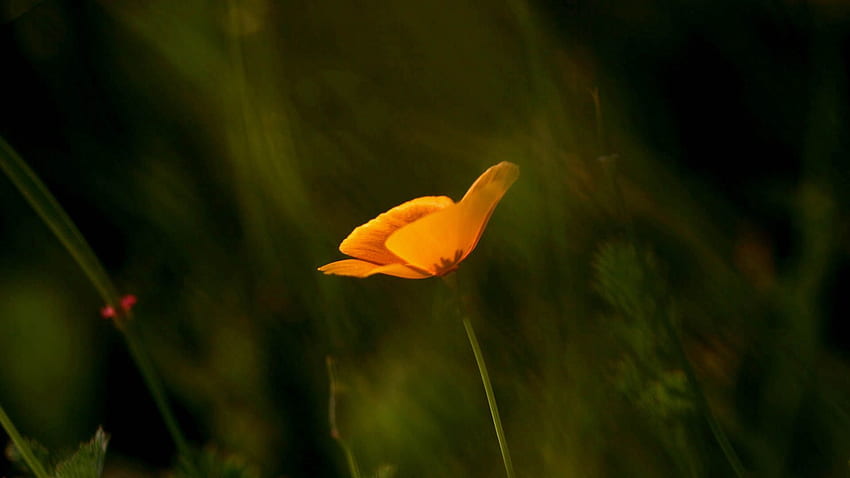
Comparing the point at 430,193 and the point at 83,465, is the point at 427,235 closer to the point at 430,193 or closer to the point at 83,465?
the point at 83,465

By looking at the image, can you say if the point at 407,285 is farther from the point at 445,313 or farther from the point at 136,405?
the point at 136,405

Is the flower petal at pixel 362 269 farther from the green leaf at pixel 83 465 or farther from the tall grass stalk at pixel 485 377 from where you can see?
the green leaf at pixel 83 465

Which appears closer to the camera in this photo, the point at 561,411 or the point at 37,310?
the point at 561,411

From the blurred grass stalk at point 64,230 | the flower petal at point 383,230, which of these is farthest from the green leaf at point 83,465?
the flower petal at point 383,230

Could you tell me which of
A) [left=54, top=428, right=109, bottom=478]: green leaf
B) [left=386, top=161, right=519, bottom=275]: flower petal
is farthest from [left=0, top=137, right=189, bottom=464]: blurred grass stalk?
[left=386, top=161, right=519, bottom=275]: flower petal

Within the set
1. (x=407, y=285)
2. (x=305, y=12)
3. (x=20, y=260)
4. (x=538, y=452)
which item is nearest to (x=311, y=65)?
(x=305, y=12)
